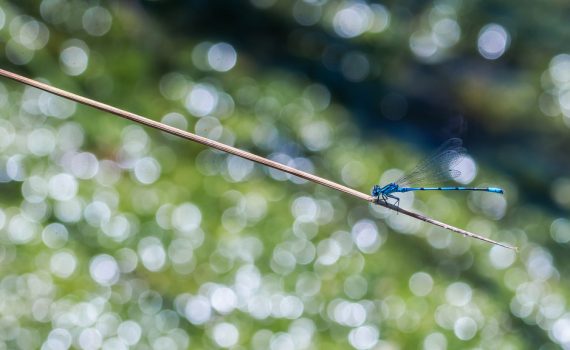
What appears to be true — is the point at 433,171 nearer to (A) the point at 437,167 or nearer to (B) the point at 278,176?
(A) the point at 437,167

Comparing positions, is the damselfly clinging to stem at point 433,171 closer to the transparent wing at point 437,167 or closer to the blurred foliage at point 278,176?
the transparent wing at point 437,167

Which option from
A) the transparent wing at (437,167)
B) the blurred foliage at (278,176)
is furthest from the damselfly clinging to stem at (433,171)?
the blurred foliage at (278,176)

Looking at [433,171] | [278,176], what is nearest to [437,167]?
[433,171]

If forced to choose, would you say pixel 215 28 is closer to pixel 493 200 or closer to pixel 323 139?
pixel 323 139

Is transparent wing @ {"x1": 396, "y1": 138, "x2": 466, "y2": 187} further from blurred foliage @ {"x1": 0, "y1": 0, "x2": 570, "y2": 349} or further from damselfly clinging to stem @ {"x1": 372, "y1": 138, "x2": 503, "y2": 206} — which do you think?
blurred foliage @ {"x1": 0, "y1": 0, "x2": 570, "y2": 349}

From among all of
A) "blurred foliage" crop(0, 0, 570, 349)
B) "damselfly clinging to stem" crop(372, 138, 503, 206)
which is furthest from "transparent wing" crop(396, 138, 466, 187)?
"blurred foliage" crop(0, 0, 570, 349)

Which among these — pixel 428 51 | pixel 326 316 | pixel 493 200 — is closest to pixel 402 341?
pixel 326 316
